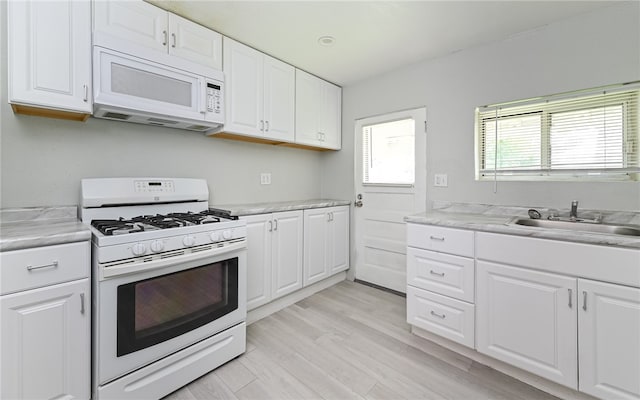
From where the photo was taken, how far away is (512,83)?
2.18m

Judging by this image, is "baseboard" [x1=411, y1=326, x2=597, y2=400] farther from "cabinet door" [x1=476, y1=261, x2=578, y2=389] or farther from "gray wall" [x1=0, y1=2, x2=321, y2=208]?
"gray wall" [x1=0, y1=2, x2=321, y2=208]

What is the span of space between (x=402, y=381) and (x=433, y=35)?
2.51 metres

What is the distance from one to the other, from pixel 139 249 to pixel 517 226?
212 centimetres

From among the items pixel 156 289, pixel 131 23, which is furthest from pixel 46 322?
pixel 131 23

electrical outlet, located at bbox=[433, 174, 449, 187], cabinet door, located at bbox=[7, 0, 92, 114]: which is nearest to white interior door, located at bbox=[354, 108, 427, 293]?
electrical outlet, located at bbox=[433, 174, 449, 187]

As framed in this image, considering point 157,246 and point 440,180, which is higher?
point 440,180

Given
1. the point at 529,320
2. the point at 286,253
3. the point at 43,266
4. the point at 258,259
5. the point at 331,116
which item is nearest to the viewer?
the point at 43,266

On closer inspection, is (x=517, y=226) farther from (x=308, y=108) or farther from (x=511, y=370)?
(x=308, y=108)

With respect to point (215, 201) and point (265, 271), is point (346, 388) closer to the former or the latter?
point (265, 271)

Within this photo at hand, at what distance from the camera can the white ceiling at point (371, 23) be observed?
71.7 inches

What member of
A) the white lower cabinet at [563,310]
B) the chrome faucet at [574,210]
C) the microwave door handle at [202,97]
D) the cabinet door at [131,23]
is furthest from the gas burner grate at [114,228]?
the chrome faucet at [574,210]

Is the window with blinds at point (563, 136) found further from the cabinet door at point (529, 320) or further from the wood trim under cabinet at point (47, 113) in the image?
the wood trim under cabinet at point (47, 113)

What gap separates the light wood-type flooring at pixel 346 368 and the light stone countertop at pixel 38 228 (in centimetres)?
102

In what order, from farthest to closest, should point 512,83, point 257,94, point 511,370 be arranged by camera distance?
1. point 257,94
2. point 512,83
3. point 511,370
